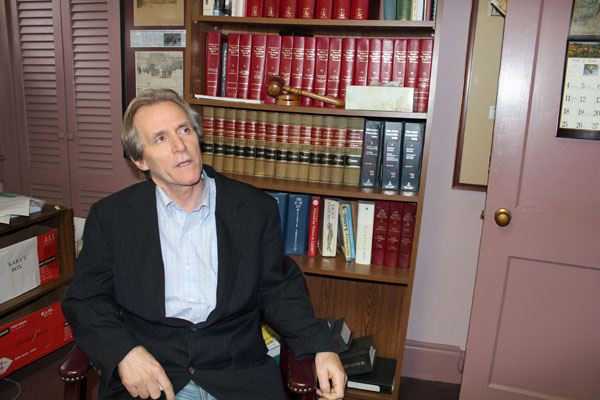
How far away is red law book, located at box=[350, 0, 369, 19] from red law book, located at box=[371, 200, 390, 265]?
78cm

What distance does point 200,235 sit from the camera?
1.38m

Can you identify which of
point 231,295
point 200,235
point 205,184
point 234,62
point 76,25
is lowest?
point 231,295

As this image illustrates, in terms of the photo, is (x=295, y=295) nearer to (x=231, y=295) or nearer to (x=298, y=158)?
(x=231, y=295)

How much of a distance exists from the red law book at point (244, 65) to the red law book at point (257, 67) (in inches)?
0.5

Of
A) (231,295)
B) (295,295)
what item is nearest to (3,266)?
(231,295)

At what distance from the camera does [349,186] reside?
193 cm

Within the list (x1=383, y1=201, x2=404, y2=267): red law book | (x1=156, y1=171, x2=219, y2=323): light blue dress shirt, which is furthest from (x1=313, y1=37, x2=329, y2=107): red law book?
(x1=156, y1=171, x2=219, y2=323): light blue dress shirt

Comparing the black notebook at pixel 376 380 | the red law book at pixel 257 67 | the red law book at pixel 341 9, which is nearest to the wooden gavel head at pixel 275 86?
the red law book at pixel 257 67

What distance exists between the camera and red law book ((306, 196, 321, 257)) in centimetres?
199

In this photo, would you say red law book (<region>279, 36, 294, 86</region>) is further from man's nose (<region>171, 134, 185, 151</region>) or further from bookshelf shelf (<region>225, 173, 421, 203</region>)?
man's nose (<region>171, 134, 185, 151</region>)

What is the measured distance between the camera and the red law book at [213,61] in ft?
6.41

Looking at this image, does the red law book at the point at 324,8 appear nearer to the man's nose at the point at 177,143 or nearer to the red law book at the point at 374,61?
the red law book at the point at 374,61

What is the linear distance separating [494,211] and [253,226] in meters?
1.00

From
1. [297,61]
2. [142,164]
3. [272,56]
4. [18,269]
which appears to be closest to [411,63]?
[297,61]
